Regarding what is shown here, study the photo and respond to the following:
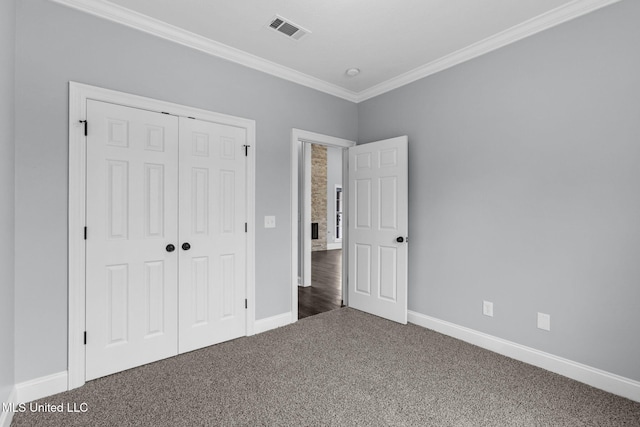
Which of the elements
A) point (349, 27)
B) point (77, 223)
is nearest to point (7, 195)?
point (77, 223)

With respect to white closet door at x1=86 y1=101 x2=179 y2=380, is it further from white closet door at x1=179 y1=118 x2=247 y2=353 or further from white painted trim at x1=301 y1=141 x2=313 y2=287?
white painted trim at x1=301 y1=141 x2=313 y2=287

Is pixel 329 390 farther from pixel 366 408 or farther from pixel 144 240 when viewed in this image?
pixel 144 240

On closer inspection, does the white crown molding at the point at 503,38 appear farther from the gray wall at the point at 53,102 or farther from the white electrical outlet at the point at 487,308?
the white electrical outlet at the point at 487,308

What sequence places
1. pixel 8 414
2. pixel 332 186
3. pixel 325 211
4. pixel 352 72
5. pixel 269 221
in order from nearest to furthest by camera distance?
pixel 8 414
pixel 269 221
pixel 352 72
pixel 325 211
pixel 332 186

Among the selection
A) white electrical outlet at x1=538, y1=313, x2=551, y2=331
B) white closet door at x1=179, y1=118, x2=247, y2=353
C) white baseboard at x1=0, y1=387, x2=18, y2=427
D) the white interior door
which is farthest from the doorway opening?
white baseboard at x1=0, y1=387, x2=18, y2=427

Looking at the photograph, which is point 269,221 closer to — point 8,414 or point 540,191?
point 8,414

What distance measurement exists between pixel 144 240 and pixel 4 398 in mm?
1158

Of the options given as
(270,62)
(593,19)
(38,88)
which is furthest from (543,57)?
(38,88)

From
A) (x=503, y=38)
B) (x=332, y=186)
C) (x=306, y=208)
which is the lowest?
(x=306, y=208)

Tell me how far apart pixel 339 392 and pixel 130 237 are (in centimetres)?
194

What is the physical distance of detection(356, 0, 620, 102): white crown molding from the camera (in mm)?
2205

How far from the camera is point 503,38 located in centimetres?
261

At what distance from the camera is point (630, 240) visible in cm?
203

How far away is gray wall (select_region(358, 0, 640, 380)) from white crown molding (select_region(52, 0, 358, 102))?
4.19 feet
